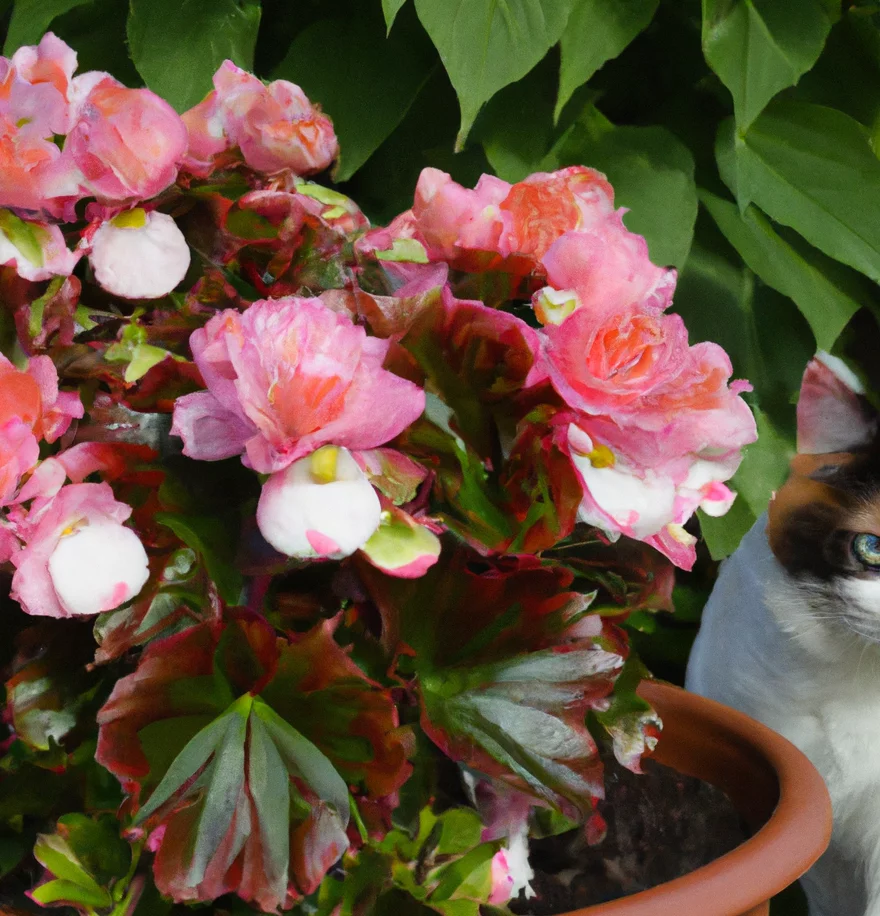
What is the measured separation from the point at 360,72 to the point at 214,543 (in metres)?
0.51

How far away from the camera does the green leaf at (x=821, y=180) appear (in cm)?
74

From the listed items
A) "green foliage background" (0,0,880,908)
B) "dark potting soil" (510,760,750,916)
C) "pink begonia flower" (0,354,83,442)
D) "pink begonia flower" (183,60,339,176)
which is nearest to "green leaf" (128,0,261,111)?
"green foliage background" (0,0,880,908)

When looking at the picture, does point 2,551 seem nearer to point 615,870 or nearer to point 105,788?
point 105,788

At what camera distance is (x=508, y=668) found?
14.4 inches

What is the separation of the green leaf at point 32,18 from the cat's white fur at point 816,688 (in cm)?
63

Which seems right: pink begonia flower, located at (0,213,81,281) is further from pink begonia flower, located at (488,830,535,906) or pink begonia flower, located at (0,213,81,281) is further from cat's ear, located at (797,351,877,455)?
cat's ear, located at (797,351,877,455)

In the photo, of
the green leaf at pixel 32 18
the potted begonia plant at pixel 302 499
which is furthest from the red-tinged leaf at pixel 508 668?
the green leaf at pixel 32 18

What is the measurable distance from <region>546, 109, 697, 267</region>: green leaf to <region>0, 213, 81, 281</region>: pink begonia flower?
460 millimetres

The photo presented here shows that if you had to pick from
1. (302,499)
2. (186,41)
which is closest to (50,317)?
(302,499)

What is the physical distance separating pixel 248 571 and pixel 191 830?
0.27 feet

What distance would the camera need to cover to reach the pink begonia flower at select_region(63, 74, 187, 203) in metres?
0.36

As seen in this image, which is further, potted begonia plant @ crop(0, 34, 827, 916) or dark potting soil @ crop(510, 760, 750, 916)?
dark potting soil @ crop(510, 760, 750, 916)

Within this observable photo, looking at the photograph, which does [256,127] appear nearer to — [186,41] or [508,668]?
[508,668]

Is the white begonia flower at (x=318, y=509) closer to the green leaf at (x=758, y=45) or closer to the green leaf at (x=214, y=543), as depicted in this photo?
the green leaf at (x=214, y=543)
